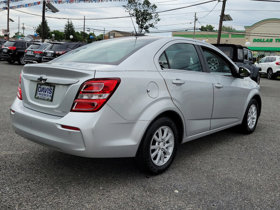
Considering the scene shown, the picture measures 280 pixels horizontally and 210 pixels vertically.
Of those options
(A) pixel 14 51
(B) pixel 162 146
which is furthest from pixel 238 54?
(A) pixel 14 51

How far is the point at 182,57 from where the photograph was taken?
3893 millimetres

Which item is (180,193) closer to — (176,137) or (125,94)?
(176,137)

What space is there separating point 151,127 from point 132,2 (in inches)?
1954

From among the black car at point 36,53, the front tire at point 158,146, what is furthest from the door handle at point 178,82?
the black car at point 36,53

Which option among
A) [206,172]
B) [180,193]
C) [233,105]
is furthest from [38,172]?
[233,105]

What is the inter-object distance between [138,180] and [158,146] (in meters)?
0.44

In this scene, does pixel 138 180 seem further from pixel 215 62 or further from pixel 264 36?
pixel 264 36

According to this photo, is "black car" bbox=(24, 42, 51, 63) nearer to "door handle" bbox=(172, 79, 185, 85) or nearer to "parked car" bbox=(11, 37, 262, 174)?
"parked car" bbox=(11, 37, 262, 174)

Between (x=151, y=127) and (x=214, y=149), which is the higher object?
(x=151, y=127)

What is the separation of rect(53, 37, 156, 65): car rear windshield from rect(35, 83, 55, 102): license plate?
0.53m

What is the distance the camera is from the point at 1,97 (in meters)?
8.29

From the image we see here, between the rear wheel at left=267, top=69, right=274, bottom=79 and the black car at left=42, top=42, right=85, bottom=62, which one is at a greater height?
the black car at left=42, top=42, right=85, bottom=62

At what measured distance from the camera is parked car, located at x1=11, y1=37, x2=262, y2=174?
9.37 ft

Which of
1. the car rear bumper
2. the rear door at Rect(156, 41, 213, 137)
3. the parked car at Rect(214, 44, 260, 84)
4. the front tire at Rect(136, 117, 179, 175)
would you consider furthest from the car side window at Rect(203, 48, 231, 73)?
the parked car at Rect(214, 44, 260, 84)
